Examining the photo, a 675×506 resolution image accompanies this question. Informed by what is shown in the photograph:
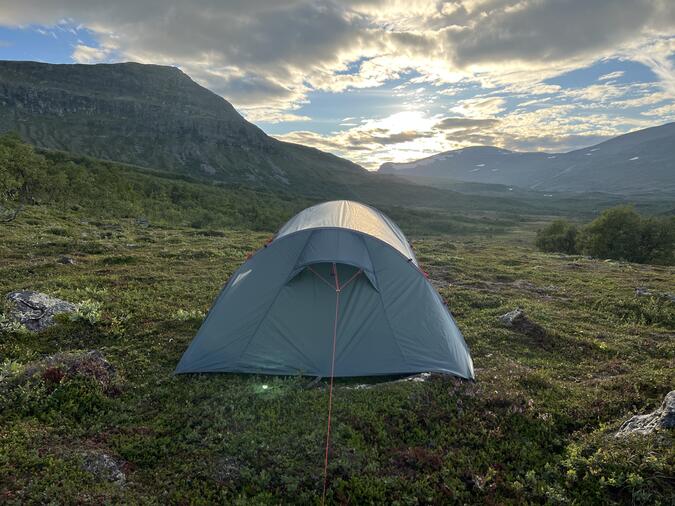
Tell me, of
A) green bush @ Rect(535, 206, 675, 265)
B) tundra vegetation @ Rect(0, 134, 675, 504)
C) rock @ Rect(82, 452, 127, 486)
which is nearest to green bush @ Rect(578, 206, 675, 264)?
green bush @ Rect(535, 206, 675, 265)

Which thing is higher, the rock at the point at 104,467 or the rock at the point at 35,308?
the rock at the point at 35,308

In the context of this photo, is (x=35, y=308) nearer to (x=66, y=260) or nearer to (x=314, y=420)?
(x=66, y=260)

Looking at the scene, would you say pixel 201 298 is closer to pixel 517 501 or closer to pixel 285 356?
pixel 285 356

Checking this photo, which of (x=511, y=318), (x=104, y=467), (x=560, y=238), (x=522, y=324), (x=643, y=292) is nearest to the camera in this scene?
(x=104, y=467)

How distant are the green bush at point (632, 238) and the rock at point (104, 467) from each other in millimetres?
48038

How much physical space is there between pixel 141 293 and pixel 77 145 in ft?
625

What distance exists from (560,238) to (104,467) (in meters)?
55.6

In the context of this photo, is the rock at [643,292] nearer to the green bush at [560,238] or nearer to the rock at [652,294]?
the rock at [652,294]

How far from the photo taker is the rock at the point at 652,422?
6.52 m

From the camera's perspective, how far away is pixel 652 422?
22.1 feet

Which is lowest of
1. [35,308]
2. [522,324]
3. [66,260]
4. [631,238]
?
[522,324]

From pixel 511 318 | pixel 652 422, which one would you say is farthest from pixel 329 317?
pixel 511 318

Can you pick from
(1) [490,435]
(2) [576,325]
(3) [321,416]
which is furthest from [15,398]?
(2) [576,325]

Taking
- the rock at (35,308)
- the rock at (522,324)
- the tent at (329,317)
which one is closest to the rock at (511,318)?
the rock at (522,324)
